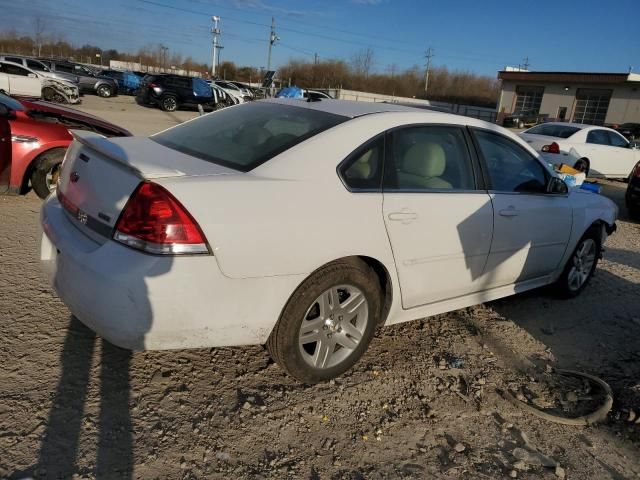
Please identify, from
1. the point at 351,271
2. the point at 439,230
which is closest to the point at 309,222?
the point at 351,271

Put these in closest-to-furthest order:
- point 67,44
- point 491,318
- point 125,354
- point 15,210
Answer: point 125,354 → point 491,318 → point 15,210 → point 67,44

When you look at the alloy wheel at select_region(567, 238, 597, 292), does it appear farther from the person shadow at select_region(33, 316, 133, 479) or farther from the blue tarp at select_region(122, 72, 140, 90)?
the blue tarp at select_region(122, 72, 140, 90)

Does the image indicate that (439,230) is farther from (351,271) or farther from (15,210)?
(15,210)

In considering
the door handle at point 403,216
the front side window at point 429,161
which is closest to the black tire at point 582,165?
the front side window at point 429,161

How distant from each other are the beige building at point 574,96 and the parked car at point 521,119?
0.86 m

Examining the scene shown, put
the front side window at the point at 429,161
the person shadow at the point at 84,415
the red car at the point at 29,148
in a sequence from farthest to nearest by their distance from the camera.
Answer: the red car at the point at 29,148 → the front side window at the point at 429,161 → the person shadow at the point at 84,415

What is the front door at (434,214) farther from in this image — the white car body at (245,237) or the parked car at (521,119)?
the parked car at (521,119)

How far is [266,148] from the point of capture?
9.17 feet

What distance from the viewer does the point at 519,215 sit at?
12.1 feet

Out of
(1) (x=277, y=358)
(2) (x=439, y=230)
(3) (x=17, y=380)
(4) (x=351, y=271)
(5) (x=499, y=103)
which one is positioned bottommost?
(3) (x=17, y=380)

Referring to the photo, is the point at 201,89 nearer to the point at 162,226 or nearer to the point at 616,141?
the point at 616,141

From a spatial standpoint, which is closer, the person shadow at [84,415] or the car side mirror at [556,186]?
the person shadow at [84,415]

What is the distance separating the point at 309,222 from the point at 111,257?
3.12 feet

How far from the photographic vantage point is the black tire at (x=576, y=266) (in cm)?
455
